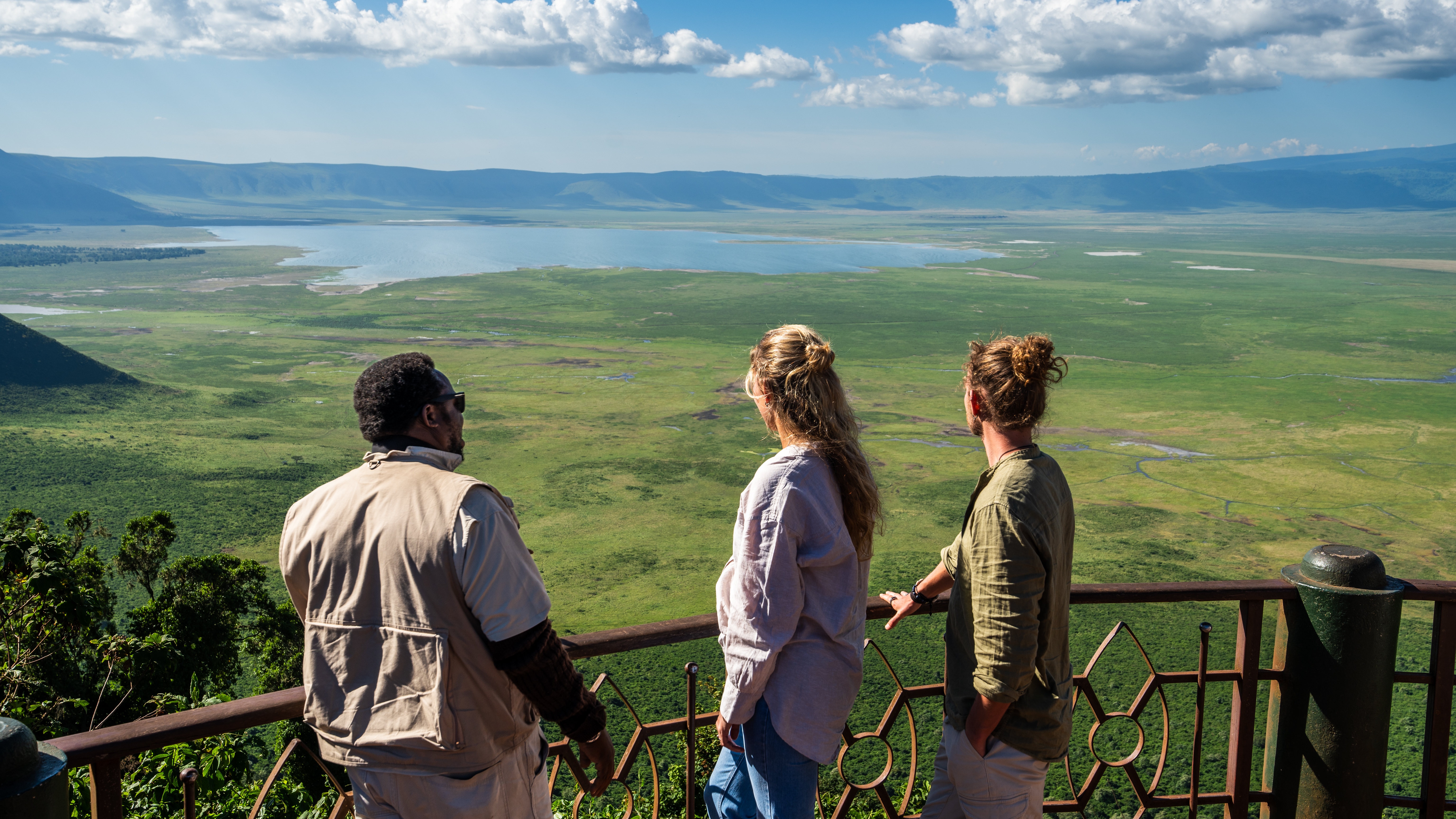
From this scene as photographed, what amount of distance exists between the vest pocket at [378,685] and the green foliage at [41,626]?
6.20 m

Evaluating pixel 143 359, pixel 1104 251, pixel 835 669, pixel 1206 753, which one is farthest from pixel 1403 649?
pixel 1104 251

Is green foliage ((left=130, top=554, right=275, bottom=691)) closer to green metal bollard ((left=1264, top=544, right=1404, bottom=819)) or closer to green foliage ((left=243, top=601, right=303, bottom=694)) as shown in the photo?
green foliage ((left=243, top=601, right=303, bottom=694))

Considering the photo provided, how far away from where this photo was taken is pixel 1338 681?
2559 mm

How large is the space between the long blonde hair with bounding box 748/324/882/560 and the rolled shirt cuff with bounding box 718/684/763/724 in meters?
0.37

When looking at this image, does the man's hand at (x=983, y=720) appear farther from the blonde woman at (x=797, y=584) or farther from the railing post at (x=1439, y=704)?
the railing post at (x=1439, y=704)

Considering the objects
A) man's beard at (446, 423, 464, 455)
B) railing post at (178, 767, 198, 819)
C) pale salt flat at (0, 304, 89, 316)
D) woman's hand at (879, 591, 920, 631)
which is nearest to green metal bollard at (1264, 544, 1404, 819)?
woman's hand at (879, 591, 920, 631)

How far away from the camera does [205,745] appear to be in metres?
7.65

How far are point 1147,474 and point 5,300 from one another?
83.4 m

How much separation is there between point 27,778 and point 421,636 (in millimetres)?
622

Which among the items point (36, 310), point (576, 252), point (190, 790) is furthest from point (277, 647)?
point (576, 252)

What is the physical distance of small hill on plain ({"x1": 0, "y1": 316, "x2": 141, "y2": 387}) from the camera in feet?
145

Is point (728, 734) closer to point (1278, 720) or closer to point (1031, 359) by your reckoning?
point (1031, 359)

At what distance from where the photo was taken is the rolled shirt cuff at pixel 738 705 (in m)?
2.15

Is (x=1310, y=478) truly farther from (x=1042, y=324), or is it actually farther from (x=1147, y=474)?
(x=1042, y=324)
